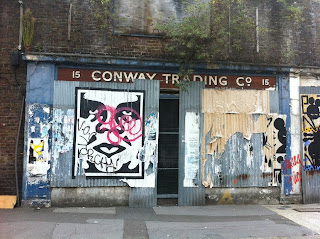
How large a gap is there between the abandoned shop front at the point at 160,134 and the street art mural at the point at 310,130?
3 cm

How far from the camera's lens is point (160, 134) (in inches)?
327

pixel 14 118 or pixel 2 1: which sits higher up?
pixel 2 1

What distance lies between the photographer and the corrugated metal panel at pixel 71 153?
7625 mm

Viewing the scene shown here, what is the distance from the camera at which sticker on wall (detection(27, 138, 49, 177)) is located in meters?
7.51

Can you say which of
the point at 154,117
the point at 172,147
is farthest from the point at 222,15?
the point at 172,147

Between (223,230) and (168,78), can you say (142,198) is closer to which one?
(223,230)

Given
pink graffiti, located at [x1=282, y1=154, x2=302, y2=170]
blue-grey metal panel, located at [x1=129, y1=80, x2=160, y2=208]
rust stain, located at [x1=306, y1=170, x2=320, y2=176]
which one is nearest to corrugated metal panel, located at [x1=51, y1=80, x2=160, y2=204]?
blue-grey metal panel, located at [x1=129, y1=80, x2=160, y2=208]

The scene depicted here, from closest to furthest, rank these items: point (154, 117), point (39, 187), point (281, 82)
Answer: point (39, 187) → point (154, 117) → point (281, 82)

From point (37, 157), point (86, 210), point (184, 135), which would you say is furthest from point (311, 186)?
point (37, 157)

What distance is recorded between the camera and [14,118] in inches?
302

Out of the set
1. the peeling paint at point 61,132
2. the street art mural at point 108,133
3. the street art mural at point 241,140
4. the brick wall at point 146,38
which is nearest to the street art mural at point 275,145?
the street art mural at point 241,140

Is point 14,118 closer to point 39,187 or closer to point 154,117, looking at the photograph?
point 39,187

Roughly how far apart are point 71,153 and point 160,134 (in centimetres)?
250

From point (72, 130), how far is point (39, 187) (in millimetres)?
1696
